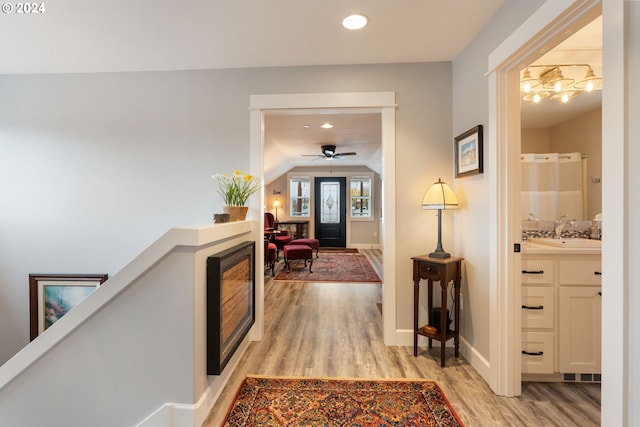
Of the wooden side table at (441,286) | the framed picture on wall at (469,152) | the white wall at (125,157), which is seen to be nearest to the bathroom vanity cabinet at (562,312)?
the wooden side table at (441,286)

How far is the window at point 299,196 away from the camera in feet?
28.4

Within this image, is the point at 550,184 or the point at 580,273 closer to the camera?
the point at 580,273

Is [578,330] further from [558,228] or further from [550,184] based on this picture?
[550,184]

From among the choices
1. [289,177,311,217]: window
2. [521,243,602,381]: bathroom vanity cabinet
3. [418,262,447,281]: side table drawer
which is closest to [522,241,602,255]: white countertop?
[521,243,602,381]: bathroom vanity cabinet

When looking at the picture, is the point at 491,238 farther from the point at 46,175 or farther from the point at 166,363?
the point at 46,175

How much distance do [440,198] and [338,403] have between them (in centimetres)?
164

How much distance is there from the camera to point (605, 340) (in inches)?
42.7

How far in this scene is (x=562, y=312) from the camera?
1.93 meters

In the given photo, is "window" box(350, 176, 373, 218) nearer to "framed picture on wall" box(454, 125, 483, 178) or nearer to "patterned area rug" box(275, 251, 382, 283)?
"patterned area rug" box(275, 251, 382, 283)

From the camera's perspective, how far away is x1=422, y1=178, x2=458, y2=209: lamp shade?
7.46ft

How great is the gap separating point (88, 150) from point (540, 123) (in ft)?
16.0

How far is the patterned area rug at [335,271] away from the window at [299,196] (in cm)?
205

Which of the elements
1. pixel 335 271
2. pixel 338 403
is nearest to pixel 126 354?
pixel 338 403

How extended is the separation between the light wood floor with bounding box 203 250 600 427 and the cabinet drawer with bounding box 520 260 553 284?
721 millimetres
